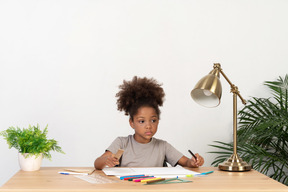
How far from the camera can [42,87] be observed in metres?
3.95

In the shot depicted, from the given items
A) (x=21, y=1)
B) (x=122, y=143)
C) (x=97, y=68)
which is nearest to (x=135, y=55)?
(x=97, y=68)

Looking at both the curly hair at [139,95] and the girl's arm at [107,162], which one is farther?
the curly hair at [139,95]

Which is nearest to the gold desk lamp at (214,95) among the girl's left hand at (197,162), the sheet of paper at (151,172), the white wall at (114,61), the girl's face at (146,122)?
the girl's left hand at (197,162)

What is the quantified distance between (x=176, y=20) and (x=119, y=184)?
252cm

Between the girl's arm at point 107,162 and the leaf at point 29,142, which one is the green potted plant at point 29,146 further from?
the girl's arm at point 107,162

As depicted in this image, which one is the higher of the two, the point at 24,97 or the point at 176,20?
the point at 176,20

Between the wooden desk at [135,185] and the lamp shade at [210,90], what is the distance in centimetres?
44

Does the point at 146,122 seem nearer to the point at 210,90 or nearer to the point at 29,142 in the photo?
the point at 210,90

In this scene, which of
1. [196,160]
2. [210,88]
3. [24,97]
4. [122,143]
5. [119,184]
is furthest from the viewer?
[24,97]

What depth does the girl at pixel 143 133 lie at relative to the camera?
2.58m

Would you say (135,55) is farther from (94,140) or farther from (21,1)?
(21,1)

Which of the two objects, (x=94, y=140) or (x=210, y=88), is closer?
(x=210, y=88)

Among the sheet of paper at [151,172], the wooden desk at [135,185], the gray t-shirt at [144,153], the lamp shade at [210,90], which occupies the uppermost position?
the lamp shade at [210,90]

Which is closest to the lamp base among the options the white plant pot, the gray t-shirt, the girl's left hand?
the girl's left hand
